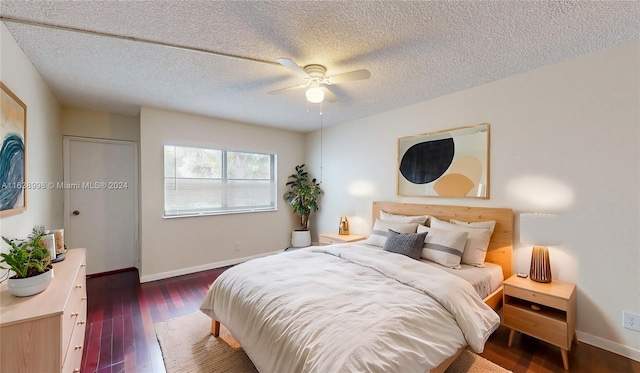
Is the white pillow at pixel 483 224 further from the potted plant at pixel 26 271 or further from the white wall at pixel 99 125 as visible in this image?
the white wall at pixel 99 125

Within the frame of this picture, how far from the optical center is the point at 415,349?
1.39 m

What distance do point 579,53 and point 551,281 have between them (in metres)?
1.95

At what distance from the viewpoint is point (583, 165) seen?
2.24 meters

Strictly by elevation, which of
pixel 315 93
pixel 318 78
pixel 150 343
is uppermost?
pixel 318 78

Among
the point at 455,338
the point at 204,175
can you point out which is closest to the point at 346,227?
the point at 204,175

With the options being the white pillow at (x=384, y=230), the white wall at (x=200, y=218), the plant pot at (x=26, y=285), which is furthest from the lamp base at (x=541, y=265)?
the white wall at (x=200, y=218)

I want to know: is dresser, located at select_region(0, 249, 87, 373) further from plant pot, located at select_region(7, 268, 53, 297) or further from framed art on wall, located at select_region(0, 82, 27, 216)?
framed art on wall, located at select_region(0, 82, 27, 216)

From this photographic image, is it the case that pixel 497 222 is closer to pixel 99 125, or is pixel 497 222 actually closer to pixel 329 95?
pixel 329 95

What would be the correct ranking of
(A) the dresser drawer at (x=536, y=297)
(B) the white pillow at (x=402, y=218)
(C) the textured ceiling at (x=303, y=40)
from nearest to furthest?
(C) the textured ceiling at (x=303, y=40) < (A) the dresser drawer at (x=536, y=297) < (B) the white pillow at (x=402, y=218)

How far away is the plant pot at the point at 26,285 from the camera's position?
1.48 metres

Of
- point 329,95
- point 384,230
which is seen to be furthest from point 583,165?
point 329,95

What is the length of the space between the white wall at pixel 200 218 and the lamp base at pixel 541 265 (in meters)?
3.84

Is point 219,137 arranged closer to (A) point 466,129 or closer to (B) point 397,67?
(B) point 397,67

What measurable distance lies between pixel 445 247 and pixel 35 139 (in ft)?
13.4
